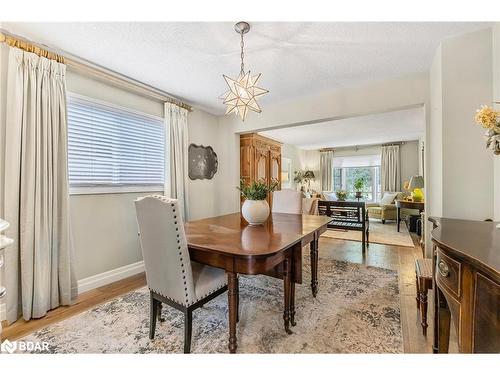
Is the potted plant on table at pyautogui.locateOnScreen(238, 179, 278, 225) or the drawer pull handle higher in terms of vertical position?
the potted plant on table at pyautogui.locateOnScreen(238, 179, 278, 225)

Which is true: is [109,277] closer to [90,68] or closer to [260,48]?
[90,68]

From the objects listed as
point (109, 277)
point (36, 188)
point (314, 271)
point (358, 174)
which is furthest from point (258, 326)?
point (358, 174)

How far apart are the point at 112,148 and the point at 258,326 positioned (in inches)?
92.6

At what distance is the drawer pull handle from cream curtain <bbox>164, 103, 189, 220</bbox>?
9.11 ft

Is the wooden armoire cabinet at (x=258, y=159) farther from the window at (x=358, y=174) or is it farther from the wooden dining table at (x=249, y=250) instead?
the window at (x=358, y=174)

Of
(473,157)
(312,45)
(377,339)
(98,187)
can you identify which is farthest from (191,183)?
(473,157)

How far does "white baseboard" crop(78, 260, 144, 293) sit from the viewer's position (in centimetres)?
229

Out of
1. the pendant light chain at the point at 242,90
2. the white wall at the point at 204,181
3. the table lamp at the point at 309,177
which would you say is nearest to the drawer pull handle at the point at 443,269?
the pendant light chain at the point at 242,90

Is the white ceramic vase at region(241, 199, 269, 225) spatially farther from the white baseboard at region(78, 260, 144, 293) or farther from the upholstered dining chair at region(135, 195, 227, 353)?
the white baseboard at region(78, 260, 144, 293)

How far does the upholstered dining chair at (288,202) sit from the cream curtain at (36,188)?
2189 millimetres

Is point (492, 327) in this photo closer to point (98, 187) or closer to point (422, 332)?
point (422, 332)

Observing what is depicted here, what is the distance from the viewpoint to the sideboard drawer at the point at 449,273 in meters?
0.84

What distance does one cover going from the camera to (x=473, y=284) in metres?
0.76

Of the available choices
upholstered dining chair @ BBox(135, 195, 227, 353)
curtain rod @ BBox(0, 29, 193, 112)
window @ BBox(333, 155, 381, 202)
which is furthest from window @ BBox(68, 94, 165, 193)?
window @ BBox(333, 155, 381, 202)
